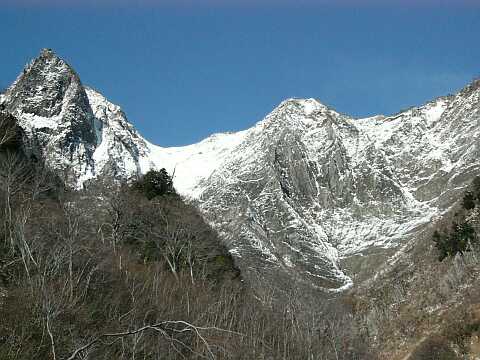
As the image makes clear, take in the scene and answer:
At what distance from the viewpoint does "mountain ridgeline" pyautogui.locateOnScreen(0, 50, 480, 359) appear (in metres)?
19.7

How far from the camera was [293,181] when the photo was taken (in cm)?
19425

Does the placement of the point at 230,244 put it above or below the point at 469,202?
below

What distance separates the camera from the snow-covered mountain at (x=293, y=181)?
145m

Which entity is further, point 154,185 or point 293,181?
point 293,181

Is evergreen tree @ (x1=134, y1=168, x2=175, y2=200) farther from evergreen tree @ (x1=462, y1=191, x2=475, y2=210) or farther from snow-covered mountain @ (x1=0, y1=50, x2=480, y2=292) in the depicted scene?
snow-covered mountain @ (x1=0, y1=50, x2=480, y2=292)

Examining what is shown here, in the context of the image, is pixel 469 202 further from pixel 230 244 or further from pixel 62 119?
pixel 62 119

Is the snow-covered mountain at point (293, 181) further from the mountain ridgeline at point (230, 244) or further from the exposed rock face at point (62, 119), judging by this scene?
the mountain ridgeline at point (230, 244)

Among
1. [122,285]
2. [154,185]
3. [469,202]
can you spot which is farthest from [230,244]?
[122,285]

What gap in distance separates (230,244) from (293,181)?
108 metres

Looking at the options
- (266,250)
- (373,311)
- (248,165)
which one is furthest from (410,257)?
(248,165)

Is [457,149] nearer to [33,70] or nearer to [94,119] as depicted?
[94,119]

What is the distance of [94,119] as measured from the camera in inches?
6816

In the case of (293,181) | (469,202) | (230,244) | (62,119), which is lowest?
(230,244)

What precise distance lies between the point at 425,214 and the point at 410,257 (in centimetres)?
5744
